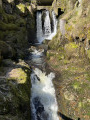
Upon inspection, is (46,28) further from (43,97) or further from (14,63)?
(43,97)

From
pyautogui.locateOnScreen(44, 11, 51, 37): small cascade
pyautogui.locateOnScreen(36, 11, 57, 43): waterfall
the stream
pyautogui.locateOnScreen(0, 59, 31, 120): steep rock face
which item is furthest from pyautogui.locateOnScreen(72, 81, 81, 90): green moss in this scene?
pyautogui.locateOnScreen(44, 11, 51, 37): small cascade

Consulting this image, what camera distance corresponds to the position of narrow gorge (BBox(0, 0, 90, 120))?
8.20 meters

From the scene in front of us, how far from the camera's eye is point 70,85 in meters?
11.9

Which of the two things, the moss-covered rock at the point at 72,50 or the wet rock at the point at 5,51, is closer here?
the wet rock at the point at 5,51

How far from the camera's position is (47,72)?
14500 mm

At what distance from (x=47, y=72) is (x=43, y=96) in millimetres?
3941

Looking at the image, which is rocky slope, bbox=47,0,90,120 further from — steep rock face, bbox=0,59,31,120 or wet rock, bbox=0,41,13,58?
wet rock, bbox=0,41,13,58

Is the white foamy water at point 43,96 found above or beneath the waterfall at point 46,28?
beneath

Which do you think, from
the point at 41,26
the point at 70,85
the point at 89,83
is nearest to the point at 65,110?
the point at 70,85

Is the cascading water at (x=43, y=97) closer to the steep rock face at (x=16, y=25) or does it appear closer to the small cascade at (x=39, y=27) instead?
the steep rock face at (x=16, y=25)

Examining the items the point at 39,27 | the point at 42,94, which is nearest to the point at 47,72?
the point at 42,94

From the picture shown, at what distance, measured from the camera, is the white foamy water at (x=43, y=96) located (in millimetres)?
9737

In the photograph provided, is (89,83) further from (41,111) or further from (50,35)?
(50,35)

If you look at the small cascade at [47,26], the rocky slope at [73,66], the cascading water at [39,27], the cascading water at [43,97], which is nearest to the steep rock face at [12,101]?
the cascading water at [43,97]
